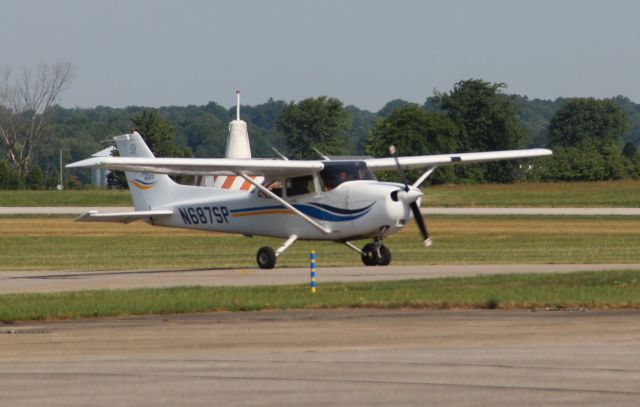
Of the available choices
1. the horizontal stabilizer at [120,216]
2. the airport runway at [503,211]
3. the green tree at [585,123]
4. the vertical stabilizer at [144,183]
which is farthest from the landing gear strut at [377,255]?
the green tree at [585,123]

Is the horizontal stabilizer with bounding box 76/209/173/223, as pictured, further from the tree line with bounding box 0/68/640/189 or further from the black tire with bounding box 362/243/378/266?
the tree line with bounding box 0/68/640/189

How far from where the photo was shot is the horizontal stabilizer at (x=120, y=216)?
3309 centimetres

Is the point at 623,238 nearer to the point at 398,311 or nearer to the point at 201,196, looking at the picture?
the point at 201,196

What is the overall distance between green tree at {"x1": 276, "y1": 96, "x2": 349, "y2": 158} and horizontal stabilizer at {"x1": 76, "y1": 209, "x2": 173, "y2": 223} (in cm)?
12705

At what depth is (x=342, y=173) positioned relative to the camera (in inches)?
1244

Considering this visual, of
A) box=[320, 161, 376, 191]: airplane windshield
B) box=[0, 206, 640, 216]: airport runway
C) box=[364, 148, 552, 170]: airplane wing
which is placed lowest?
box=[0, 206, 640, 216]: airport runway

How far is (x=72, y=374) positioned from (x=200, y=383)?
4.96 feet

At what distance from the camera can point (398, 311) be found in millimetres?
19938

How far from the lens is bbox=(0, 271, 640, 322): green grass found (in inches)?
804

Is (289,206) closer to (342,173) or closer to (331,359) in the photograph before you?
(342,173)

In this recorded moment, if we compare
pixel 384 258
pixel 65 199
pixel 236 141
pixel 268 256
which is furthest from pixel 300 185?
pixel 65 199

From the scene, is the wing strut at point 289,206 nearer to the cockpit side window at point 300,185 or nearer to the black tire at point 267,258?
the cockpit side window at point 300,185

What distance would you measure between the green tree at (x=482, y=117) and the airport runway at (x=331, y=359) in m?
114

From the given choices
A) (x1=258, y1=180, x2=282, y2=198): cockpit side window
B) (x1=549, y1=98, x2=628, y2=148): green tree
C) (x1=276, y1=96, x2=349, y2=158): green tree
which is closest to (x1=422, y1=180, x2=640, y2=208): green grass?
(x1=258, y1=180, x2=282, y2=198): cockpit side window
